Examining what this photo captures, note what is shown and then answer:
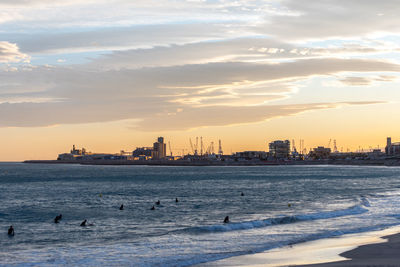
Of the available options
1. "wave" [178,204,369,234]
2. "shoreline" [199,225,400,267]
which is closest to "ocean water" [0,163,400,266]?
"wave" [178,204,369,234]

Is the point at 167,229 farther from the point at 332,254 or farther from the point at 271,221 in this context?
the point at 332,254

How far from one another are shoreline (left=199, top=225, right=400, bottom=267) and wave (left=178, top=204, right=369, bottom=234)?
9.00 meters

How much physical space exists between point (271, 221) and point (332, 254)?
16.3 meters

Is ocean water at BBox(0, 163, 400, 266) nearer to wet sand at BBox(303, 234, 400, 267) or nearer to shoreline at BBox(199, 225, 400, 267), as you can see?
shoreline at BBox(199, 225, 400, 267)

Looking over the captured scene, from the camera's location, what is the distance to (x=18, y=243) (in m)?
33.8

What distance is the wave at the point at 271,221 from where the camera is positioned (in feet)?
129

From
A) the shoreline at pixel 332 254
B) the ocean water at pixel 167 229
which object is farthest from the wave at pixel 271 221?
the shoreline at pixel 332 254

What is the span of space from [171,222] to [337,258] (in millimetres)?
21644

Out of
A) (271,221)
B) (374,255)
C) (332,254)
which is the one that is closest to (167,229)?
(271,221)

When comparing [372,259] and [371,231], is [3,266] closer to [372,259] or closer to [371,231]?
[372,259]

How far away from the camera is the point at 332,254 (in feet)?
90.4

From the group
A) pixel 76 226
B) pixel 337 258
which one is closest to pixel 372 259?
pixel 337 258

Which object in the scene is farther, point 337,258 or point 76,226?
point 76,226

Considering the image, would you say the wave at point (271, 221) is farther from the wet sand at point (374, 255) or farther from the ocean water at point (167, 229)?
the wet sand at point (374, 255)
